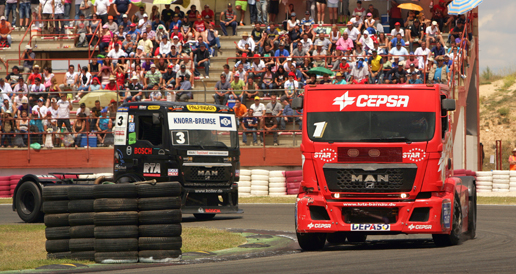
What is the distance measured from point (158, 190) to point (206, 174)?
6628 mm

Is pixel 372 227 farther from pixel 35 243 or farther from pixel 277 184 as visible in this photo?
pixel 277 184

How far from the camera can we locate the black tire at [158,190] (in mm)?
A: 9633

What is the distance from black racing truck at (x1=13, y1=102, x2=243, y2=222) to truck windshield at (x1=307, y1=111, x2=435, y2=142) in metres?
5.51

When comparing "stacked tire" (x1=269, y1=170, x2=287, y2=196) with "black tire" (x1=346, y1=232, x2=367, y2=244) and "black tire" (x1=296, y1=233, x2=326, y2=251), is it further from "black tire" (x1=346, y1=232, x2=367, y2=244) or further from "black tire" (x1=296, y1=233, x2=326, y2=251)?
"black tire" (x1=296, y1=233, x2=326, y2=251)

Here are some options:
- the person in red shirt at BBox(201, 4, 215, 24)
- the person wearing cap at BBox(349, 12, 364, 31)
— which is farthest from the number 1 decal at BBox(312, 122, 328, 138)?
the person in red shirt at BBox(201, 4, 215, 24)

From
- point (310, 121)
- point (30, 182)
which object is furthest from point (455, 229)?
point (30, 182)

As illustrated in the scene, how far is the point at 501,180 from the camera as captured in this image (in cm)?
2378

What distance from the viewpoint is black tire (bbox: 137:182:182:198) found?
31.6 feet

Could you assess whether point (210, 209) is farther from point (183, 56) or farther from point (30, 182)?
point (183, 56)

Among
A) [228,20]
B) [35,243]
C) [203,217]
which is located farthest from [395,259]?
[228,20]

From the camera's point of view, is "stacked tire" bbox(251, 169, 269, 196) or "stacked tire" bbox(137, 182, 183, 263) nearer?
"stacked tire" bbox(137, 182, 183, 263)

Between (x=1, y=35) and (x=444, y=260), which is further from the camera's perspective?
(x=1, y=35)

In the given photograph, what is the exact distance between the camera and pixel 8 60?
1251 inches

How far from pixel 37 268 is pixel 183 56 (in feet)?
65.6
